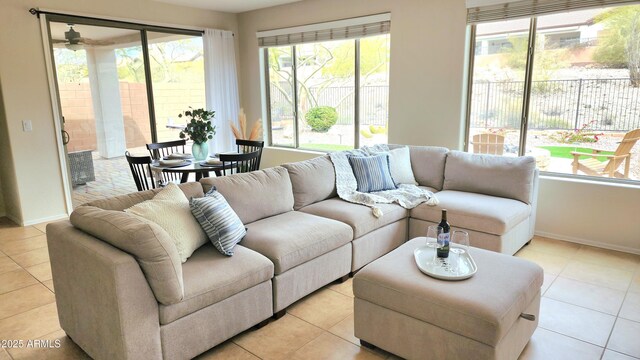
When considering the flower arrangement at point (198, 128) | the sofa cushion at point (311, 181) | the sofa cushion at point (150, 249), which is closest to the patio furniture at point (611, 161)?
the sofa cushion at point (311, 181)

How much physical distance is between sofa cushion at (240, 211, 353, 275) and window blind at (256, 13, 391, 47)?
2805 mm

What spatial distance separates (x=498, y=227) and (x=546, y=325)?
2.90 ft

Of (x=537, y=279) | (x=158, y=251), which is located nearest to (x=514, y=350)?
(x=537, y=279)

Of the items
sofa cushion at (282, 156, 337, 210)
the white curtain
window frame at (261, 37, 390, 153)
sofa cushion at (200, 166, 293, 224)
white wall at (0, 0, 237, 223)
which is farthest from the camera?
the white curtain

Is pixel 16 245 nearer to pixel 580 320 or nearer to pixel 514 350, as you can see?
pixel 514 350

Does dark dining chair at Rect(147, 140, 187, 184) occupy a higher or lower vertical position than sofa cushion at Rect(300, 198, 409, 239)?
higher

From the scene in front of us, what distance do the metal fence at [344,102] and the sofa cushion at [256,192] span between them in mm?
2229

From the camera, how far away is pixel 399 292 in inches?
83.5

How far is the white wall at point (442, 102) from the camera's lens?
3.73 metres

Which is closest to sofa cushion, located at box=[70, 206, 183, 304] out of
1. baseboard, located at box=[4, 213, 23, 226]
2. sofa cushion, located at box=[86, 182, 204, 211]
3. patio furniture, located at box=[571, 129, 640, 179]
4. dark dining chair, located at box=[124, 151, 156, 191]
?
sofa cushion, located at box=[86, 182, 204, 211]

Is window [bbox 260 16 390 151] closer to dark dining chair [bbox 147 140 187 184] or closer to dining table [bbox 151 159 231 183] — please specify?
dark dining chair [bbox 147 140 187 184]

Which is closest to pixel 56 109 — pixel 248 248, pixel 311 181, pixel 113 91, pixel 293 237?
pixel 113 91

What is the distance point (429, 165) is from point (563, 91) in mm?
1428

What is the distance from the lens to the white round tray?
215 centimetres
